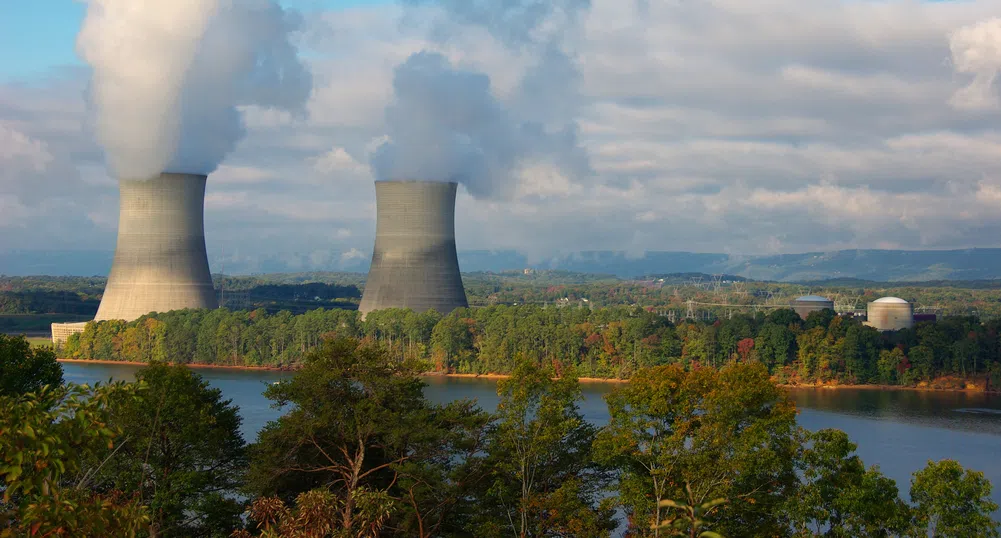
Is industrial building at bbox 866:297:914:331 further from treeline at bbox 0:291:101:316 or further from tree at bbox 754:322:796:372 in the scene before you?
treeline at bbox 0:291:101:316

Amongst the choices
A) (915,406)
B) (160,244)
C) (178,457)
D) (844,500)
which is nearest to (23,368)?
(178,457)

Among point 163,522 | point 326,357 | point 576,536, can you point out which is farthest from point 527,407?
point 163,522

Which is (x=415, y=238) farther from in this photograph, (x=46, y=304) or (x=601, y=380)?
(x=46, y=304)

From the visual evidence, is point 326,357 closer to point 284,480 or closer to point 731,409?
point 284,480

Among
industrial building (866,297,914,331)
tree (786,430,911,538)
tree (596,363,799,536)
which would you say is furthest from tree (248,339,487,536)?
industrial building (866,297,914,331)

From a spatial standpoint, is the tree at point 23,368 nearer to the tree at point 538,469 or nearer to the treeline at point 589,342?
the tree at point 538,469
